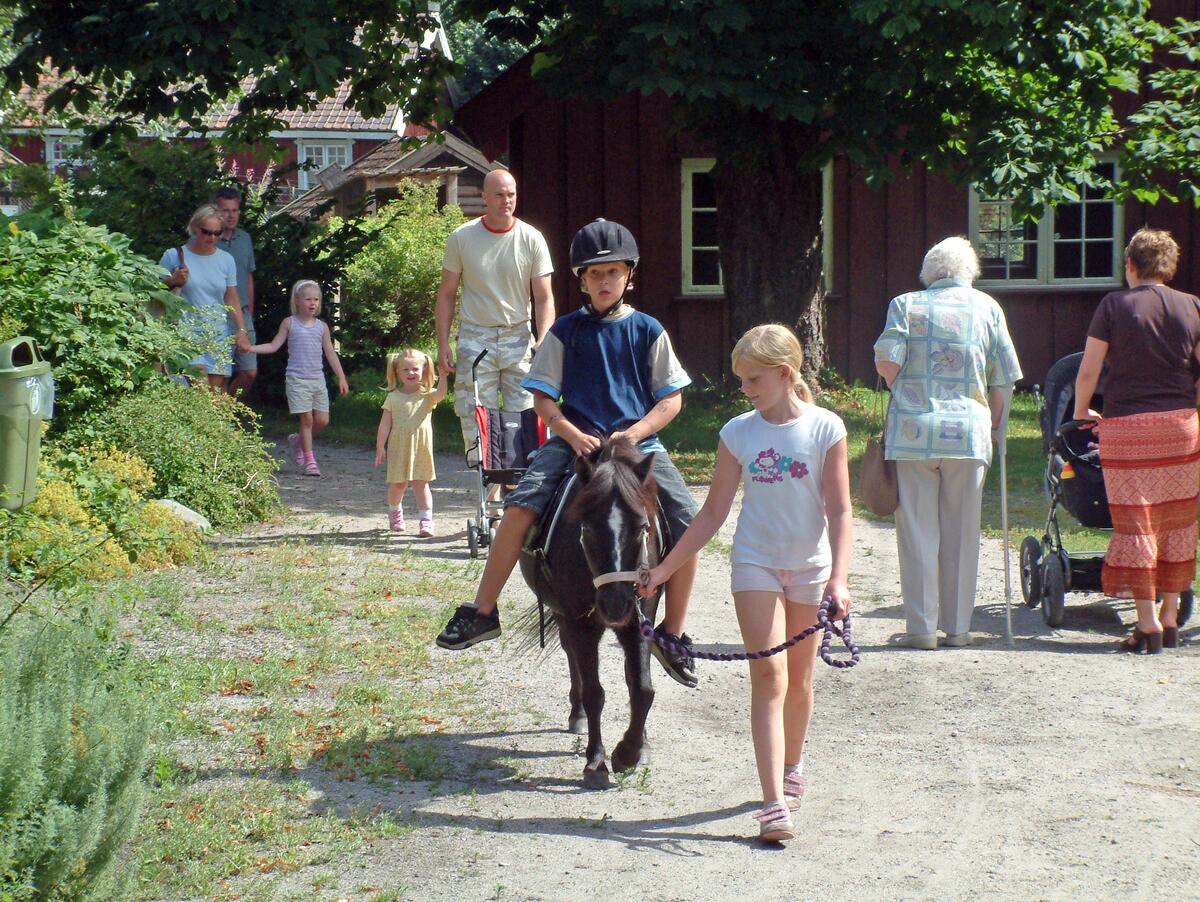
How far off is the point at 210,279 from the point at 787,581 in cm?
876

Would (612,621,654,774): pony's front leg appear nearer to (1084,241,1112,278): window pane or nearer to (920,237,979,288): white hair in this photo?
(920,237,979,288): white hair

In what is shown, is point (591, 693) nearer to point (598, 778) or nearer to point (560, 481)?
point (598, 778)

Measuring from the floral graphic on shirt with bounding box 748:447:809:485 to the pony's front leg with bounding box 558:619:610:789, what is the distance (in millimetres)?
986

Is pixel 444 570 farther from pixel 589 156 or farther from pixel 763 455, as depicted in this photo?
pixel 589 156

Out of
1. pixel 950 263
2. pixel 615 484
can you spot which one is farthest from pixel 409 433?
pixel 615 484

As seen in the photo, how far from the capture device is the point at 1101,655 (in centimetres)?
770

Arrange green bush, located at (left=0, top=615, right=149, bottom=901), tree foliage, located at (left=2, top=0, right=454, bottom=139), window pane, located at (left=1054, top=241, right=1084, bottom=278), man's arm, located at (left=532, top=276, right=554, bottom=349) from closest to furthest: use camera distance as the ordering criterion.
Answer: green bush, located at (left=0, top=615, right=149, bottom=901), man's arm, located at (left=532, top=276, right=554, bottom=349), tree foliage, located at (left=2, top=0, right=454, bottom=139), window pane, located at (left=1054, top=241, right=1084, bottom=278)

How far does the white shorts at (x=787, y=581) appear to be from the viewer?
197 inches

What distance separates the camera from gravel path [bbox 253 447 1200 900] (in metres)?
4.66

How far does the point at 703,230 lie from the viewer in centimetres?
2066

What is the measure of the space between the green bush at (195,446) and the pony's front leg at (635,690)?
5484mm

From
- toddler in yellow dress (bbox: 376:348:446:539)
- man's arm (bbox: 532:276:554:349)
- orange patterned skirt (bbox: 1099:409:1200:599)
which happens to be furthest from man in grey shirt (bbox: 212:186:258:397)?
orange patterned skirt (bbox: 1099:409:1200:599)

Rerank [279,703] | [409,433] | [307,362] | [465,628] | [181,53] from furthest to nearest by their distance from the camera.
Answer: [307,362] < [181,53] < [409,433] < [279,703] < [465,628]

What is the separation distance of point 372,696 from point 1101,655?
3.80 metres
